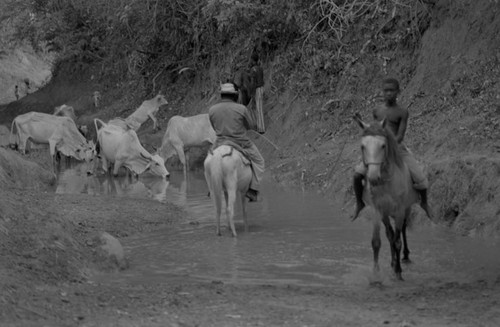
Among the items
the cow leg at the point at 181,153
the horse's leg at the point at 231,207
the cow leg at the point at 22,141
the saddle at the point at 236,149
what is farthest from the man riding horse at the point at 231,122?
the cow leg at the point at 22,141

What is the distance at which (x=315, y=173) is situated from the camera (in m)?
18.7

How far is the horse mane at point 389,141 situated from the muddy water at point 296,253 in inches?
50.7

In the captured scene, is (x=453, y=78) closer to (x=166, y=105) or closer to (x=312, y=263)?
(x=312, y=263)

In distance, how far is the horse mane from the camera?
922cm

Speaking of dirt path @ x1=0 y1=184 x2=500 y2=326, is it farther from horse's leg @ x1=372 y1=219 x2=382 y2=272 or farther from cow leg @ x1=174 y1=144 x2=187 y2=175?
cow leg @ x1=174 y1=144 x2=187 y2=175

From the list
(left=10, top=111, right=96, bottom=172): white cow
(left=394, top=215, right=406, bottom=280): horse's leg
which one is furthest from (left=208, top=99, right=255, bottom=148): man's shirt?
(left=10, top=111, right=96, bottom=172): white cow

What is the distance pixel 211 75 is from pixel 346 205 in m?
15.1

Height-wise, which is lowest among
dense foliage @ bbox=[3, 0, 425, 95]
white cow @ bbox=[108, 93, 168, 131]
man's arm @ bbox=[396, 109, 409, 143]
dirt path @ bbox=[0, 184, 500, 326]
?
dirt path @ bbox=[0, 184, 500, 326]

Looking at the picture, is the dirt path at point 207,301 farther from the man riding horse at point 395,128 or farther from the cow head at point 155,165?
the cow head at point 155,165

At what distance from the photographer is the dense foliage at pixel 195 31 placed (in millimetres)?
23625

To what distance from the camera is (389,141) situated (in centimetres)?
948

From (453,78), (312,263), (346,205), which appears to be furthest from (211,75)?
(312,263)

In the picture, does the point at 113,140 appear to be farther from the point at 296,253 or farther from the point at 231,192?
the point at 296,253

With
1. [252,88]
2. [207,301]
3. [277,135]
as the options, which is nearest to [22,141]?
[252,88]
